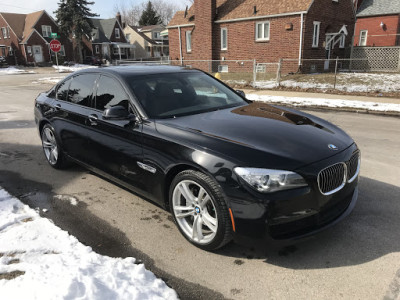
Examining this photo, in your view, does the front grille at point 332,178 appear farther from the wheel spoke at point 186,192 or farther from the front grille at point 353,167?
the wheel spoke at point 186,192

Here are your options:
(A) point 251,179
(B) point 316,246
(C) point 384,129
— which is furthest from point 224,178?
(C) point 384,129

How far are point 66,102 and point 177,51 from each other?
2314 centimetres

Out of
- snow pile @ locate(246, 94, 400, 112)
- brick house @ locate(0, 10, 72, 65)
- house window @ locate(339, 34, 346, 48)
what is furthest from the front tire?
brick house @ locate(0, 10, 72, 65)

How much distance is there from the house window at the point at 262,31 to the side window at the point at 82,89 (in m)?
18.4

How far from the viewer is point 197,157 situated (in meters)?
2.92

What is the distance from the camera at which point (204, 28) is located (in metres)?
23.8

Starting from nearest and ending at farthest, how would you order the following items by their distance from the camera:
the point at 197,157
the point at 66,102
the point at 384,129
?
the point at 197,157
the point at 66,102
the point at 384,129

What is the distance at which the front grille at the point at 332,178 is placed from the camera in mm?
2791

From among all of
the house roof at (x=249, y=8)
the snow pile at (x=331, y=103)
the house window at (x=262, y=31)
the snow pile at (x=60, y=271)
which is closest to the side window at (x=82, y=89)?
the snow pile at (x=60, y=271)

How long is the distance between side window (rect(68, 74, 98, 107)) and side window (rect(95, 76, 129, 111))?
0.23 meters

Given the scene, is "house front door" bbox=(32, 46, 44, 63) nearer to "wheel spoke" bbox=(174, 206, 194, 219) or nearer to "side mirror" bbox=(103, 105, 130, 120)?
"side mirror" bbox=(103, 105, 130, 120)

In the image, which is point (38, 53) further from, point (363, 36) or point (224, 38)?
point (363, 36)

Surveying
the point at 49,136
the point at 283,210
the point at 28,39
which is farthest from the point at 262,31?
the point at 28,39

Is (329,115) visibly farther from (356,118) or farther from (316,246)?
(316,246)
